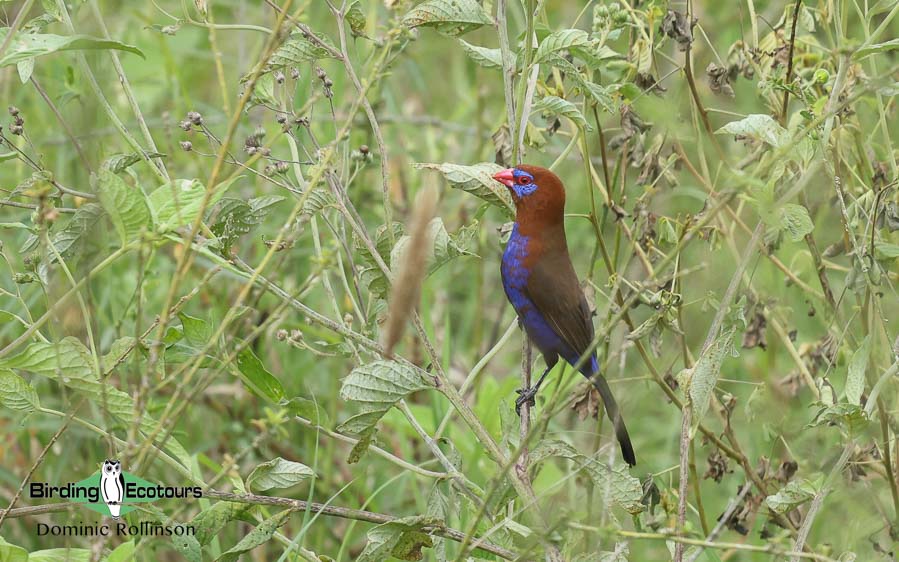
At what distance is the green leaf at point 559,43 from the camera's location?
244 cm

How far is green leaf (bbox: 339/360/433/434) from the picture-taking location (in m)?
2.28

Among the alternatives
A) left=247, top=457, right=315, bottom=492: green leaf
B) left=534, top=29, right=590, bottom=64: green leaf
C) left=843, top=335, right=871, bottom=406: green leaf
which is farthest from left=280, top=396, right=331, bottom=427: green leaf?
left=843, top=335, right=871, bottom=406: green leaf

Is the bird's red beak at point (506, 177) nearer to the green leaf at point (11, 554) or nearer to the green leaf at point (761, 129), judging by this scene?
the green leaf at point (761, 129)

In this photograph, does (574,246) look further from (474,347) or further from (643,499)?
(643,499)

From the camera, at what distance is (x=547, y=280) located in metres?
3.41

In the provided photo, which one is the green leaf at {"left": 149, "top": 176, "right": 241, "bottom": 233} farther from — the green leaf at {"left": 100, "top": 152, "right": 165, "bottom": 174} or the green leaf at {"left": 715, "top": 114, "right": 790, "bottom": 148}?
the green leaf at {"left": 715, "top": 114, "right": 790, "bottom": 148}

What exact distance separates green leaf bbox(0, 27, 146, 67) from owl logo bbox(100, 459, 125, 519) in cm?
85

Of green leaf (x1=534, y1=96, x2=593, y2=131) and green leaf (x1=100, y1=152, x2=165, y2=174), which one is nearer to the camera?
green leaf (x1=100, y1=152, x2=165, y2=174)

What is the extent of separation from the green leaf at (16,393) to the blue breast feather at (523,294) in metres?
1.42

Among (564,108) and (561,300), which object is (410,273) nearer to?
(564,108)

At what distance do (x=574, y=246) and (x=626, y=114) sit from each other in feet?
8.59

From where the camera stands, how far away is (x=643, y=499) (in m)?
2.64

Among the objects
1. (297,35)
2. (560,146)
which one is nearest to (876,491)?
(297,35)

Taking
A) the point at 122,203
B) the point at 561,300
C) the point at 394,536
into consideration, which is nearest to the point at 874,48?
the point at 561,300
